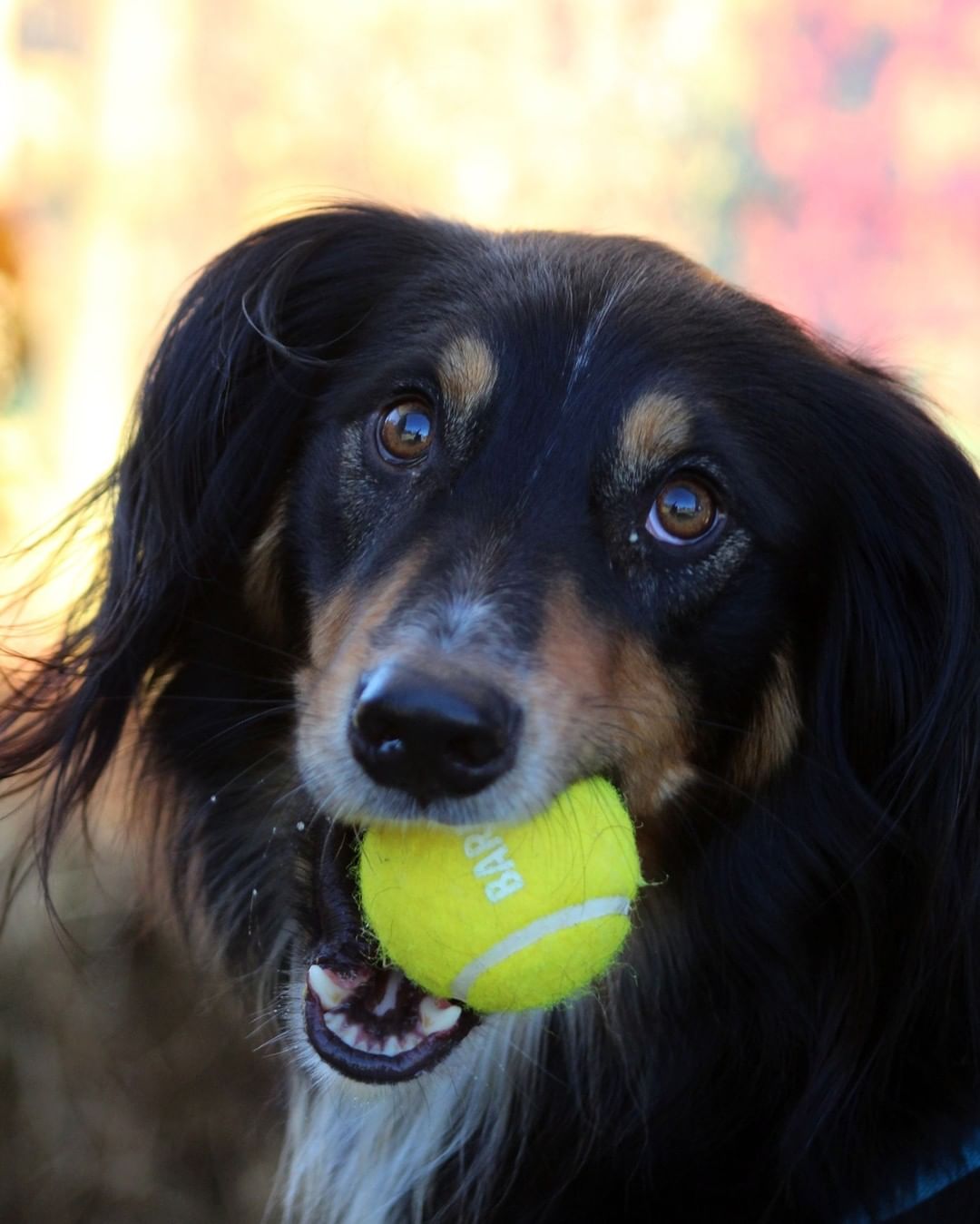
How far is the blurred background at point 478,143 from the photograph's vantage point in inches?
201

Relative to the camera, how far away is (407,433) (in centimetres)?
213

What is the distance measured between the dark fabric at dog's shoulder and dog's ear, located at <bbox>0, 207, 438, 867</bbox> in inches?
55.3

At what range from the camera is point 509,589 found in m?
1.86

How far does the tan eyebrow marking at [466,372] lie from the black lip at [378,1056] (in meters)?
0.85

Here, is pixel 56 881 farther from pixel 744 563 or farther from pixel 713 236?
pixel 713 236

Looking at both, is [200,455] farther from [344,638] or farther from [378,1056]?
[378,1056]

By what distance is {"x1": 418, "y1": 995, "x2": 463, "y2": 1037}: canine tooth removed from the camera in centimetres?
190

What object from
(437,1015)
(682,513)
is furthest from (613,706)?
(437,1015)

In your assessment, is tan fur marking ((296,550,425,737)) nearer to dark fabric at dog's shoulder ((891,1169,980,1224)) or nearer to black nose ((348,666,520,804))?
black nose ((348,666,520,804))

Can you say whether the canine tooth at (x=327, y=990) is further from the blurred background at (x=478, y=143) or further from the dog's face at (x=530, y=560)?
the blurred background at (x=478, y=143)

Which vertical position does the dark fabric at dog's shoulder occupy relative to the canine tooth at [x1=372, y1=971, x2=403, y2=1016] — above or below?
below

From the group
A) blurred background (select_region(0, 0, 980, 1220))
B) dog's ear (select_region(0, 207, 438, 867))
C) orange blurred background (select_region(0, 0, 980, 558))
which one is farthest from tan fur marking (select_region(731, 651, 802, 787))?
orange blurred background (select_region(0, 0, 980, 558))

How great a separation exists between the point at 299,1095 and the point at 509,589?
44.4 inches

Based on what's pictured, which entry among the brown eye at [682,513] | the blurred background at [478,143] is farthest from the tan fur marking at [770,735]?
the blurred background at [478,143]
